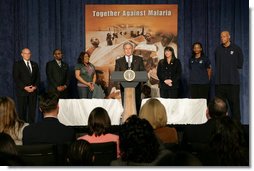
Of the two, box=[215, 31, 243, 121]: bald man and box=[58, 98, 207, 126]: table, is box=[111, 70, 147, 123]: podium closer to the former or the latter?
box=[58, 98, 207, 126]: table

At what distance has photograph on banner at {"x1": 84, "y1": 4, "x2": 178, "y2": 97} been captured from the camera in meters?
8.08

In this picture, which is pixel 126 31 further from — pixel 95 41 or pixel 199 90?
pixel 199 90

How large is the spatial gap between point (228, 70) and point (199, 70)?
0.52 meters

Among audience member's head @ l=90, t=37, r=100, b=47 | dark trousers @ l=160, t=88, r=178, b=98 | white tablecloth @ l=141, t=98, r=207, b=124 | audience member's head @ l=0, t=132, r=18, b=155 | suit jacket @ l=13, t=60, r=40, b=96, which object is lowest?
white tablecloth @ l=141, t=98, r=207, b=124

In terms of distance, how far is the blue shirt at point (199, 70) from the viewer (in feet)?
21.5

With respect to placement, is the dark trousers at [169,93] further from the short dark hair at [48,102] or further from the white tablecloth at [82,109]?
the short dark hair at [48,102]

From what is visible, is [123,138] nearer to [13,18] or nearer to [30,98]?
[30,98]

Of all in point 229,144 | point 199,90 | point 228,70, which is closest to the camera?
point 229,144

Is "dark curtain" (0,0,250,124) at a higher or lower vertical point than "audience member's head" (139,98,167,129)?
higher

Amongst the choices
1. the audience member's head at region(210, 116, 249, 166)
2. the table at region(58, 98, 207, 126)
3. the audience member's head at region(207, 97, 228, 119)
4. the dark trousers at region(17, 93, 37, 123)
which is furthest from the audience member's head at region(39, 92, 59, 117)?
the dark trousers at region(17, 93, 37, 123)

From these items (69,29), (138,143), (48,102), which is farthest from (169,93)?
(138,143)

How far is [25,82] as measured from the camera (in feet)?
21.4

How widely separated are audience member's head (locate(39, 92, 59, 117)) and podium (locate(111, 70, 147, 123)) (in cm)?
192

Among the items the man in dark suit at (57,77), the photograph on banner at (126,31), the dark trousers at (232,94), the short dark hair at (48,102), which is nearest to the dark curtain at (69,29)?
the photograph on banner at (126,31)
